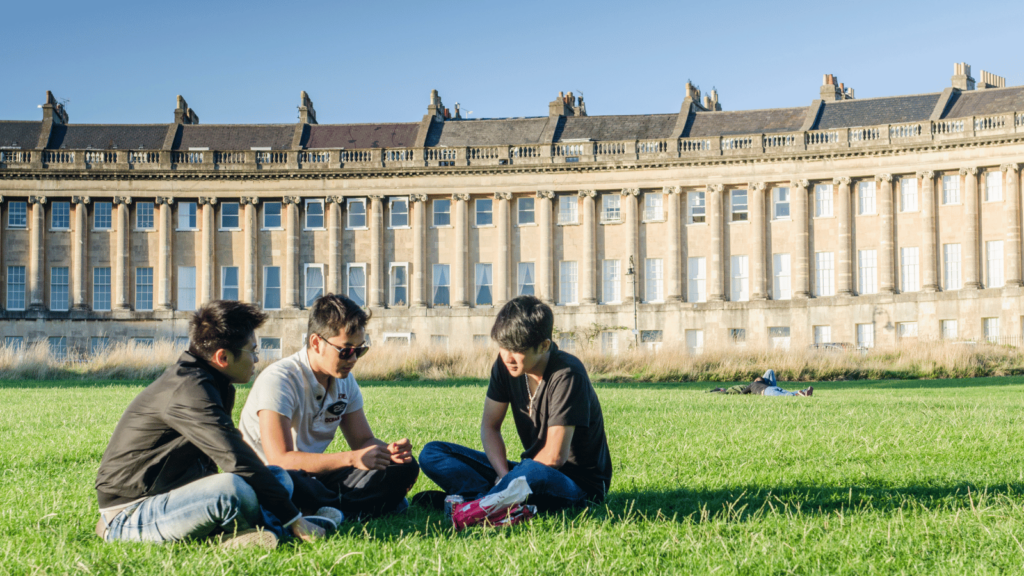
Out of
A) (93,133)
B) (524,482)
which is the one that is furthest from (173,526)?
(93,133)

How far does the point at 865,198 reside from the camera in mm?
52781

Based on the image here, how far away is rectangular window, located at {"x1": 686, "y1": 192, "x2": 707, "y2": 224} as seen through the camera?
54906mm

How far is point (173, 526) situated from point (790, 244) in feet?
167

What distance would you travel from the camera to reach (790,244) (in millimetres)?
53312

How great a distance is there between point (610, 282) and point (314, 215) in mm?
17842

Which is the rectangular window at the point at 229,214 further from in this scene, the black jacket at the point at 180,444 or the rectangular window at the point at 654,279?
the black jacket at the point at 180,444

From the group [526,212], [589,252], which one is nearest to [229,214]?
[526,212]

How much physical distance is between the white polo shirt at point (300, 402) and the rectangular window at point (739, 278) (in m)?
48.8

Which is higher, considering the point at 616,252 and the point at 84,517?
the point at 616,252

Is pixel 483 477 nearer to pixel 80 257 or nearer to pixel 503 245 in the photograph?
pixel 503 245

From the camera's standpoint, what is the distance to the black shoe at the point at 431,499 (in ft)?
23.1

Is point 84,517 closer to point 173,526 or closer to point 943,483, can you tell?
point 173,526

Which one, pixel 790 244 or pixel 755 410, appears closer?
pixel 755 410

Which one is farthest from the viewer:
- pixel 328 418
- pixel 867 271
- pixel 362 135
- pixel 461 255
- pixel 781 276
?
pixel 362 135
